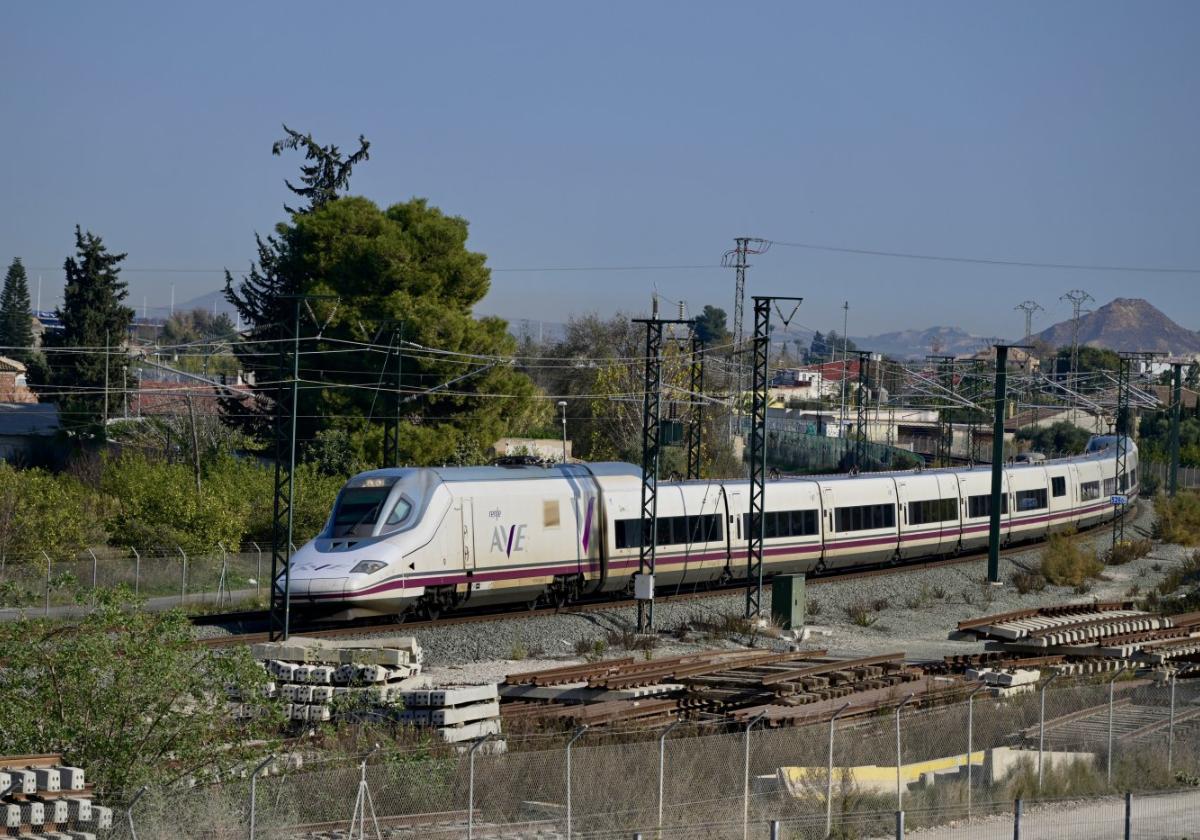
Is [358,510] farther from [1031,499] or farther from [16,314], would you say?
[16,314]

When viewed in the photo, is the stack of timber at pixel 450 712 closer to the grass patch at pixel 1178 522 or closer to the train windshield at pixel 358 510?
the train windshield at pixel 358 510

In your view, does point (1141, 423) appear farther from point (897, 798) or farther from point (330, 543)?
point (897, 798)

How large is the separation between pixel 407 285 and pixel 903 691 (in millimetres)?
38923

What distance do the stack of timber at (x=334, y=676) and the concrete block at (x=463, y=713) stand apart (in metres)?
0.57

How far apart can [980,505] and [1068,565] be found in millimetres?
3349

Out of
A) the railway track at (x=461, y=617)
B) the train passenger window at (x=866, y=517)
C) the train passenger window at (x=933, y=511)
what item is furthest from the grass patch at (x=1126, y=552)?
the train passenger window at (x=866, y=517)

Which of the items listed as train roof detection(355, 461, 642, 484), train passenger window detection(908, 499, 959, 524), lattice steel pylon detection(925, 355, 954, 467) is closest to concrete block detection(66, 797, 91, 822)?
train roof detection(355, 461, 642, 484)

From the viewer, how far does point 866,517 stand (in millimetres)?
41062

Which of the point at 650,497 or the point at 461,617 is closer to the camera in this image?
the point at 461,617

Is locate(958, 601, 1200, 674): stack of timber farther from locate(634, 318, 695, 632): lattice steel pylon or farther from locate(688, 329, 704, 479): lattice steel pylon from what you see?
locate(688, 329, 704, 479): lattice steel pylon

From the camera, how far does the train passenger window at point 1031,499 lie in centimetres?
4850

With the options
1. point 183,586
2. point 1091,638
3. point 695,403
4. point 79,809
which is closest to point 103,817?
point 79,809

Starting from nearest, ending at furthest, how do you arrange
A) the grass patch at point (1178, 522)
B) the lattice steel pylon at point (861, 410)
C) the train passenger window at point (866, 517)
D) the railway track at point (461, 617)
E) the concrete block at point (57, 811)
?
the concrete block at point (57, 811) < the railway track at point (461, 617) < the train passenger window at point (866, 517) < the grass patch at point (1178, 522) < the lattice steel pylon at point (861, 410)

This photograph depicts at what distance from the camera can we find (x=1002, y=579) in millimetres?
43625
